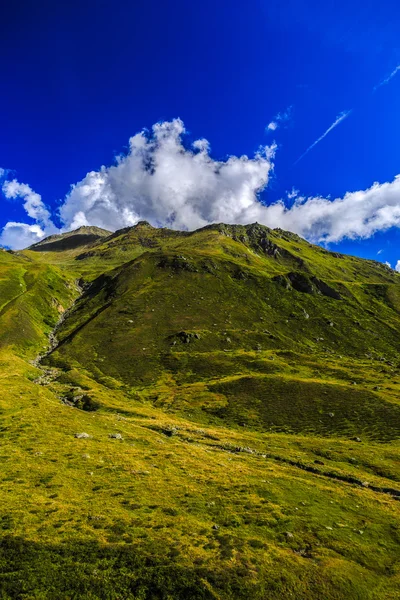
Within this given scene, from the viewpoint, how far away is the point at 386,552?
26484 mm

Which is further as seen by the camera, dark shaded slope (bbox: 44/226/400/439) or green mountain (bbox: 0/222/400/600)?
dark shaded slope (bbox: 44/226/400/439)

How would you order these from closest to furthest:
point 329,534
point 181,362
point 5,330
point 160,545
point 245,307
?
point 160,545
point 329,534
point 181,362
point 5,330
point 245,307

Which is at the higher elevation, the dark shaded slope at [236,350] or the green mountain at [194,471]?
the dark shaded slope at [236,350]

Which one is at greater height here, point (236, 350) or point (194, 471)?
point (236, 350)

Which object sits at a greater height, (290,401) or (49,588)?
(290,401)

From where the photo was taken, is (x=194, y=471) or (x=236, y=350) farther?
(x=236, y=350)

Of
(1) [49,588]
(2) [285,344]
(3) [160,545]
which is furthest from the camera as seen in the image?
(2) [285,344]

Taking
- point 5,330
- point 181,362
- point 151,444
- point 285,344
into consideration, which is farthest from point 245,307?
point 151,444

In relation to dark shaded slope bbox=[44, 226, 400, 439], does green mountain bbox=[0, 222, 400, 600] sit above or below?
below

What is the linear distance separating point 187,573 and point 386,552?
1749 centimetres

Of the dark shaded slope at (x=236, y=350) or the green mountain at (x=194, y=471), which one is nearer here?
the green mountain at (x=194, y=471)

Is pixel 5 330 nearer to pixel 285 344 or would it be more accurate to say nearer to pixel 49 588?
pixel 285 344

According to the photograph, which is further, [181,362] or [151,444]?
[181,362]

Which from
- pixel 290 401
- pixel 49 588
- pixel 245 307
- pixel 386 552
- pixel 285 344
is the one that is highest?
pixel 245 307
